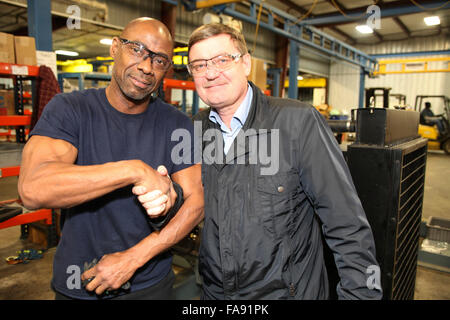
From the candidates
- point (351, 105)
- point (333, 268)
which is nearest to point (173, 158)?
point (333, 268)

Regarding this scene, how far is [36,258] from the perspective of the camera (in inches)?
148

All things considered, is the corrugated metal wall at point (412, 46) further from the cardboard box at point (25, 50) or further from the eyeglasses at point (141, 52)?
the eyeglasses at point (141, 52)

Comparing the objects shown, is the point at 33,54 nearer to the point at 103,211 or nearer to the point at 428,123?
the point at 103,211

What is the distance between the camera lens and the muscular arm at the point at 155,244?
120 cm

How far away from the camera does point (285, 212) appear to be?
1251mm

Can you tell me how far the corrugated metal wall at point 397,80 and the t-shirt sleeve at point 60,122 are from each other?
702 inches

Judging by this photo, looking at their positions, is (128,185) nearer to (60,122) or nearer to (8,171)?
(60,122)

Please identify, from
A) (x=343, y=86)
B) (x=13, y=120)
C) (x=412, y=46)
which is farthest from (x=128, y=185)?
(x=343, y=86)

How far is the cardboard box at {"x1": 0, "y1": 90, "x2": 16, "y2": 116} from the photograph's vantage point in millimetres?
3954

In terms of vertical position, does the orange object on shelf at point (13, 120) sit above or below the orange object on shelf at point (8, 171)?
above

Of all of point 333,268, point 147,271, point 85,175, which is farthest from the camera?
point 333,268

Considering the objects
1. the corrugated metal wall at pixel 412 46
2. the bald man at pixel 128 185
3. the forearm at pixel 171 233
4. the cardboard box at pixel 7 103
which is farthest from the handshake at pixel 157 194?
the corrugated metal wall at pixel 412 46

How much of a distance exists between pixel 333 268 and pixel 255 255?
3.24 feet

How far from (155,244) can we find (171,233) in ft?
0.26
